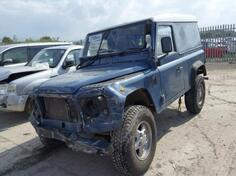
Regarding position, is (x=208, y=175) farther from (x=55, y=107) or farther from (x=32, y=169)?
(x=32, y=169)

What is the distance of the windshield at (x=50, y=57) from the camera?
8273mm

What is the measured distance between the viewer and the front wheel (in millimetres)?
3947

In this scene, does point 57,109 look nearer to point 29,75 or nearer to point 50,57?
point 29,75

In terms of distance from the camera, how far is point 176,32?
20.4 ft

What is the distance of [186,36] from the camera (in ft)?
21.9

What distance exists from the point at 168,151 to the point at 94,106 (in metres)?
1.72

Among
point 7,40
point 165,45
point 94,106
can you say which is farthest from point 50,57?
point 7,40

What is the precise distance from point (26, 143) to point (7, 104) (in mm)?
1703

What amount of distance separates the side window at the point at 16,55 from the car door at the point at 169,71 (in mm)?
6145

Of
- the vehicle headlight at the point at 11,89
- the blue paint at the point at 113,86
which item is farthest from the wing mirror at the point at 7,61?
the blue paint at the point at 113,86

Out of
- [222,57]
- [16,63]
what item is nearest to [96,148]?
[16,63]

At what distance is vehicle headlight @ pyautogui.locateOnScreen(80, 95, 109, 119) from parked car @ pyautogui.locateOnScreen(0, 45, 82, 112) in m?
3.07

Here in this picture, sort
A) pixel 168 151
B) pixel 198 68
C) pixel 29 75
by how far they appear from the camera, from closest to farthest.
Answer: pixel 168 151, pixel 198 68, pixel 29 75

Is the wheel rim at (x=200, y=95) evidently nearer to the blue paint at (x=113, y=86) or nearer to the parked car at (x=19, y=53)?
the blue paint at (x=113, y=86)
